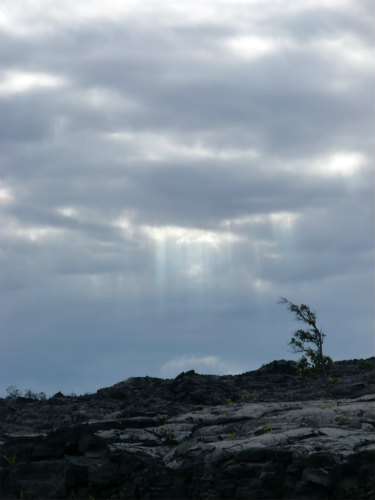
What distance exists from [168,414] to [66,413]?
8.30 metres

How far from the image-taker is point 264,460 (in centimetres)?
2089

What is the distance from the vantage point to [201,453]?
22578 millimetres

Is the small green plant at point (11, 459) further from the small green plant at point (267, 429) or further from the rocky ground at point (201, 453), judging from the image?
the small green plant at point (267, 429)

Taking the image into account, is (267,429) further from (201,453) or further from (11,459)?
(11,459)

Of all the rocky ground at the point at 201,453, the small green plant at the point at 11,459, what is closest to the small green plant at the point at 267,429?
→ the rocky ground at the point at 201,453

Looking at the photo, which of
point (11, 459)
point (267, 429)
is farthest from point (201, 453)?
point (11, 459)

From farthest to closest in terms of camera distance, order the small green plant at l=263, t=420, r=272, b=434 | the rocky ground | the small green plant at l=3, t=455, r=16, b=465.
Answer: the small green plant at l=3, t=455, r=16, b=465 → the small green plant at l=263, t=420, r=272, b=434 → the rocky ground

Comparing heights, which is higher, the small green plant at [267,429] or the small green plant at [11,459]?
the small green plant at [267,429]

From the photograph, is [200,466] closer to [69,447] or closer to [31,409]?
[69,447]

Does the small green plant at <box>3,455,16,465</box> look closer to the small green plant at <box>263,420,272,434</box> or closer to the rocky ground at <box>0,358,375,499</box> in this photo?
the rocky ground at <box>0,358,375,499</box>

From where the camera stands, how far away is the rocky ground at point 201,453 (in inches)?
765

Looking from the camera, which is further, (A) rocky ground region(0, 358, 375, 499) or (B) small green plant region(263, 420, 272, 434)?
(B) small green plant region(263, 420, 272, 434)

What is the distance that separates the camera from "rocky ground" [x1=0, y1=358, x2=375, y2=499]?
19.4 meters

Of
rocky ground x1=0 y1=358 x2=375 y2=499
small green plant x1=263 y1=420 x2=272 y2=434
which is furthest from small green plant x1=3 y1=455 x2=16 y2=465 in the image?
small green plant x1=263 y1=420 x2=272 y2=434
